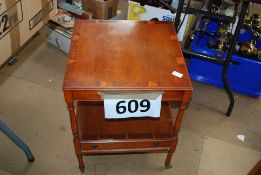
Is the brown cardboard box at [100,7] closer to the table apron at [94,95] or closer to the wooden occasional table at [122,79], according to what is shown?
the wooden occasional table at [122,79]

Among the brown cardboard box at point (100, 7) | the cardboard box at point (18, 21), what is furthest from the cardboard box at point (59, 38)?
the brown cardboard box at point (100, 7)

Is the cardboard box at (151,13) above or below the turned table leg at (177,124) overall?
above

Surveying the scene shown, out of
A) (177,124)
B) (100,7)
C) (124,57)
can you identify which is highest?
(124,57)

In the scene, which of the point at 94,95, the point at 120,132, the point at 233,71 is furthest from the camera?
the point at 233,71

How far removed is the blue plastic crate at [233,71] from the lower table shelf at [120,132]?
548mm

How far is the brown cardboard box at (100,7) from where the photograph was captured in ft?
7.14

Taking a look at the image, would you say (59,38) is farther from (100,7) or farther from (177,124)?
(177,124)

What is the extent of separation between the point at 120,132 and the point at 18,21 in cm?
103

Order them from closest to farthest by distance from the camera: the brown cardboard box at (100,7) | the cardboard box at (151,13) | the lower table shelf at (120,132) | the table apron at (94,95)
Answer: the table apron at (94,95) < the lower table shelf at (120,132) < the cardboard box at (151,13) < the brown cardboard box at (100,7)

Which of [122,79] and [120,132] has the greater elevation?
[122,79]

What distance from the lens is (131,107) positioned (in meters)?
1.14

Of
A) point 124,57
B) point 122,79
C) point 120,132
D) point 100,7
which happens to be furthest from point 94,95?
point 100,7

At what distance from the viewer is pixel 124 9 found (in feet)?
8.45

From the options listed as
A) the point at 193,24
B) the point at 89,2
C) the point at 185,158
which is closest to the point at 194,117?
the point at 185,158
